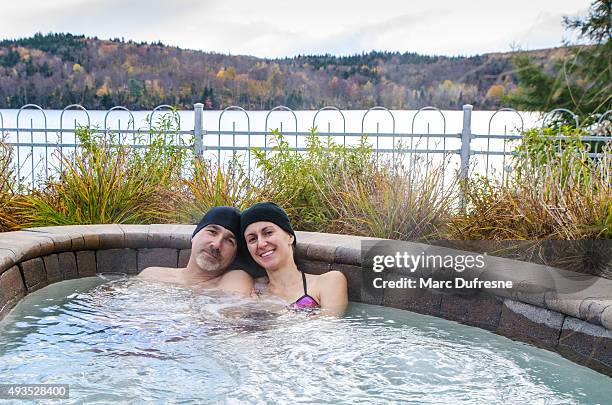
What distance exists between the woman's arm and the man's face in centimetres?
60

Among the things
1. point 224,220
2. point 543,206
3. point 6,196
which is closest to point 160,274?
point 224,220

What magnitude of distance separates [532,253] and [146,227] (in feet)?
8.48

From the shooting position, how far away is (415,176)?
504 cm

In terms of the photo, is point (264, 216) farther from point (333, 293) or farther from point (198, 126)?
point (198, 126)

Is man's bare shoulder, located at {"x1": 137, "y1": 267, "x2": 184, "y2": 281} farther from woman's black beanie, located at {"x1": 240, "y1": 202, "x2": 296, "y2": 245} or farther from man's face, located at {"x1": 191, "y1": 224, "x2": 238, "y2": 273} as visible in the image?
woman's black beanie, located at {"x1": 240, "y1": 202, "x2": 296, "y2": 245}

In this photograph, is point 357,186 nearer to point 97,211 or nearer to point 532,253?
point 532,253

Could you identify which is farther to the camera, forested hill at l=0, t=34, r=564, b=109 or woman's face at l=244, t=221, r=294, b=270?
forested hill at l=0, t=34, r=564, b=109

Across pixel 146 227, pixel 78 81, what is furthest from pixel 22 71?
pixel 146 227

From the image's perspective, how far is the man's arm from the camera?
380cm

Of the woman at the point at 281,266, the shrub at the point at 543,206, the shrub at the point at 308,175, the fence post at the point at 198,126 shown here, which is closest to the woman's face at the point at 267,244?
the woman at the point at 281,266

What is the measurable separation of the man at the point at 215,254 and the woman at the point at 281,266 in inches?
5.0

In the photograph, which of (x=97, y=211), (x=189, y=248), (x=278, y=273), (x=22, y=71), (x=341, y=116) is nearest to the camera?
(x=278, y=273)

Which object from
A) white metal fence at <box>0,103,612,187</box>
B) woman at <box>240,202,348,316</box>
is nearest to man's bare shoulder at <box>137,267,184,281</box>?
woman at <box>240,202,348,316</box>

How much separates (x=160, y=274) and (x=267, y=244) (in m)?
0.82
